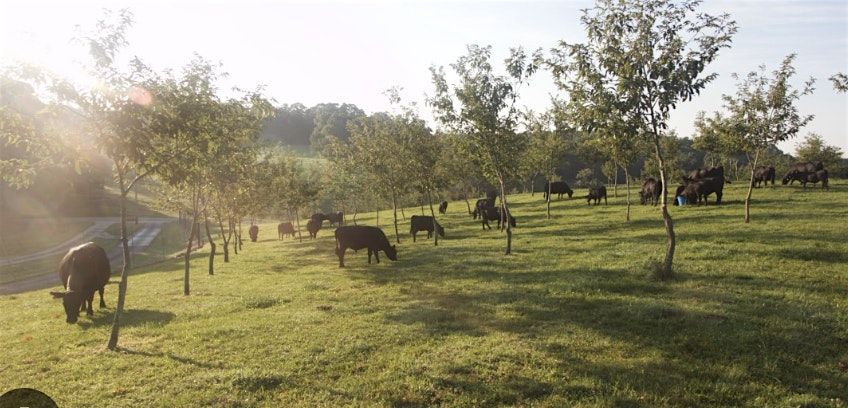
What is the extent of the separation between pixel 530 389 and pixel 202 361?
8.17 m

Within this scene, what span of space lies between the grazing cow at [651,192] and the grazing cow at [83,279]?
1528 inches

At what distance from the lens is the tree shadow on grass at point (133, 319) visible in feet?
52.5

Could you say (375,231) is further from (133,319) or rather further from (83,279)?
(83,279)

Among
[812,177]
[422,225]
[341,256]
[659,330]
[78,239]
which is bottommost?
[78,239]

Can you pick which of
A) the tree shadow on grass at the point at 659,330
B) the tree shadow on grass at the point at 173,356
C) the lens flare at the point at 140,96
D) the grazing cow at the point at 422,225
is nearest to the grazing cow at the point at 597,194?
the grazing cow at the point at 422,225

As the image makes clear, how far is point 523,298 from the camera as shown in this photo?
637 inches

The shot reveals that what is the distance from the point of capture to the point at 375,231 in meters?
26.8

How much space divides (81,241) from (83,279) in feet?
157

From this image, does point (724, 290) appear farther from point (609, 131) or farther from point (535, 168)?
point (535, 168)

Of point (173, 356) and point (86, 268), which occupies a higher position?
point (86, 268)

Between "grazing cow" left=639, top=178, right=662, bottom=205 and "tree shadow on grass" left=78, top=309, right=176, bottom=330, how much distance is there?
37.1 m

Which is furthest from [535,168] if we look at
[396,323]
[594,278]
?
[396,323]

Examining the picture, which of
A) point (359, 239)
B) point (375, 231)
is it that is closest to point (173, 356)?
point (359, 239)

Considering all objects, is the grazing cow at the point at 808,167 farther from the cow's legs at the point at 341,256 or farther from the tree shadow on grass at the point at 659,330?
the cow's legs at the point at 341,256
